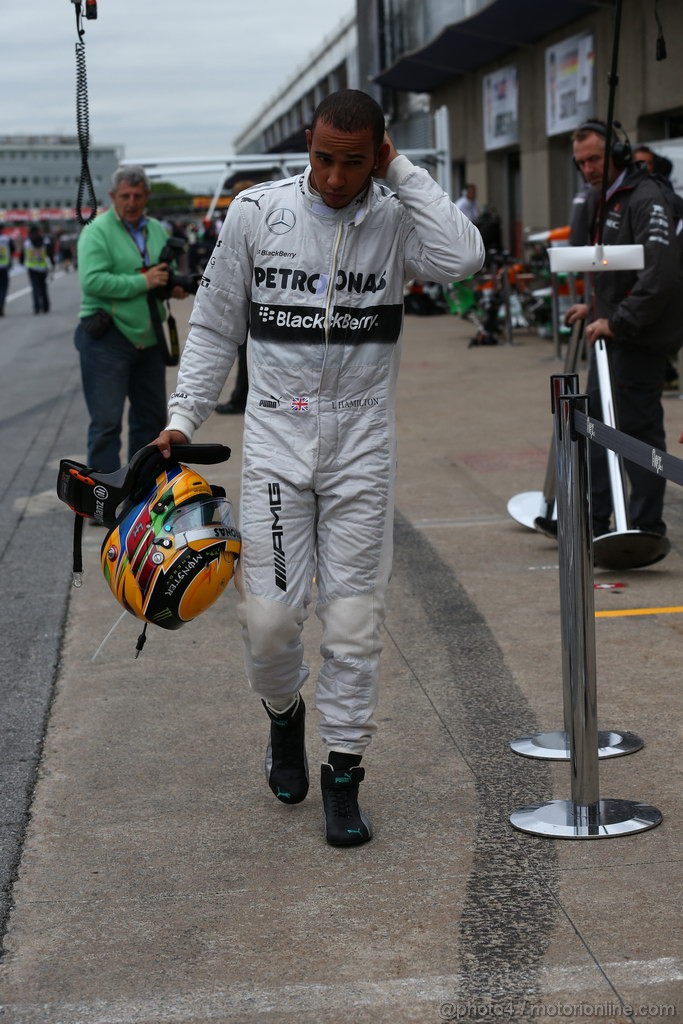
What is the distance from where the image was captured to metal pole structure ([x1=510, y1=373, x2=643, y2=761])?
371cm

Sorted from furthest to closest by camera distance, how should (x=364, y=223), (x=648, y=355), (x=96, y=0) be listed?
(x=648, y=355) → (x=96, y=0) → (x=364, y=223)

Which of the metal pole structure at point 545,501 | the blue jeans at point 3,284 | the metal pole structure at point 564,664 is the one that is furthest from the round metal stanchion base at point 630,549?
the blue jeans at point 3,284

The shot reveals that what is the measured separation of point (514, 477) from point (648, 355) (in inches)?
91.5

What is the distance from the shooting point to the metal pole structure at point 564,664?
146 inches

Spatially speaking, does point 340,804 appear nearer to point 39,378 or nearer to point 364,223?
point 364,223

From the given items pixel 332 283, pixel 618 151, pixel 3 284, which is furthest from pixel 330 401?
pixel 3 284

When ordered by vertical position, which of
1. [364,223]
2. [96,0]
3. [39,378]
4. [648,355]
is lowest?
[39,378]

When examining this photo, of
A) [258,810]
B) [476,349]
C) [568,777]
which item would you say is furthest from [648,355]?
[476,349]

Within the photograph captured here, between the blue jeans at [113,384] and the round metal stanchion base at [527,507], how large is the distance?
2.13 meters

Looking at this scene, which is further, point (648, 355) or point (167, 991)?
point (648, 355)

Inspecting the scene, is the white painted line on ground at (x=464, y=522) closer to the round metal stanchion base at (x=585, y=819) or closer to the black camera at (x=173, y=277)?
the black camera at (x=173, y=277)

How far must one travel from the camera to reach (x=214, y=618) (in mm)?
6016

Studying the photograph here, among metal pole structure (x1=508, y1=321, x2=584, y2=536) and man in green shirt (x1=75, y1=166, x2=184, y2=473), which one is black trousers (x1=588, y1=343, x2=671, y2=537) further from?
man in green shirt (x1=75, y1=166, x2=184, y2=473)

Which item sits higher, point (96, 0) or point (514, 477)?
point (96, 0)
